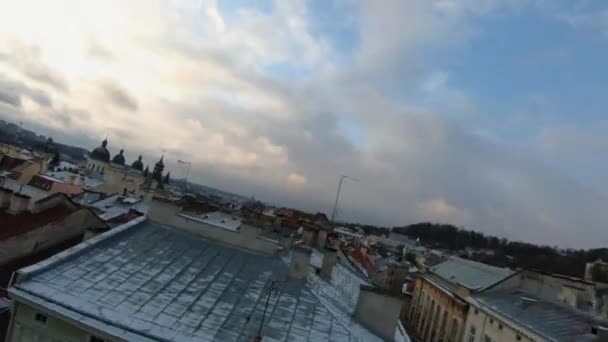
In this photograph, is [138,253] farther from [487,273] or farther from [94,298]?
[487,273]

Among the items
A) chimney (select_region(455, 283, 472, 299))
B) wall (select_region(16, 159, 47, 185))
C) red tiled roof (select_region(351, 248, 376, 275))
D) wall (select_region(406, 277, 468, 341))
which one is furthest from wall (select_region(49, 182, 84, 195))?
chimney (select_region(455, 283, 472, 299))

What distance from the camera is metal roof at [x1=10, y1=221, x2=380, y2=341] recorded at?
13.0 metres

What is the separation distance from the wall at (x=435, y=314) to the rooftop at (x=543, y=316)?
350 centimetres

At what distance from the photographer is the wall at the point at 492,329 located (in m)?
23.1

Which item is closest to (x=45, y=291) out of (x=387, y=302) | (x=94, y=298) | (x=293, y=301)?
(x=94, y=298)

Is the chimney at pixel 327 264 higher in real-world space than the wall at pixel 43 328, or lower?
higher

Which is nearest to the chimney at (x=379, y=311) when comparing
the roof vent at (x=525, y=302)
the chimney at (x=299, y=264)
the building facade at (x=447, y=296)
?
the chimney at (x=299, y=264)

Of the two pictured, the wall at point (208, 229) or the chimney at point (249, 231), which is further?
the chimney at point (249, 231)

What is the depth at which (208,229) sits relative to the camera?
18281 millimetres

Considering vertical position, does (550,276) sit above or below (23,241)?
above

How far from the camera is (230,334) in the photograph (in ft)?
42.7

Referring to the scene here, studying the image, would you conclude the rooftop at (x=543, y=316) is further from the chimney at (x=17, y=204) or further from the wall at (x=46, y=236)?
the chimney at (x=17, y=204)

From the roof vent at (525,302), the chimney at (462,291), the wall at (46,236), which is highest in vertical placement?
the roof vent at (525,302)

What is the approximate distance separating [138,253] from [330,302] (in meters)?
6.49
